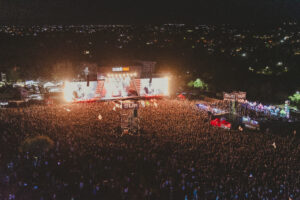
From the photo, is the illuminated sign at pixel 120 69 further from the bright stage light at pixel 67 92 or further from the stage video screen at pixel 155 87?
the bright stage light at pixel 67 92

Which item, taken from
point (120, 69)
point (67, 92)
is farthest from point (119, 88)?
point (67, 92)

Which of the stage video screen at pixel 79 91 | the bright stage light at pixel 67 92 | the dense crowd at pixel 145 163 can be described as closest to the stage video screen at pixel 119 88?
the stage video screen at pixel 79 91

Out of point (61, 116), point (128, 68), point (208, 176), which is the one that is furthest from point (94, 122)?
point (128, 68)

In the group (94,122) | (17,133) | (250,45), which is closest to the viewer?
(17,133)

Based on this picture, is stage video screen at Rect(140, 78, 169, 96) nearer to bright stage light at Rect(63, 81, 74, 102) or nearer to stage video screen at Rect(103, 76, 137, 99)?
stage video screen at Rect(103, 76, 137, 99)

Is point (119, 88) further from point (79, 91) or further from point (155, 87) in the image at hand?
point (79, 91)

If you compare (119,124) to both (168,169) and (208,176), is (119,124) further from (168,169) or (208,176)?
(208,176)
